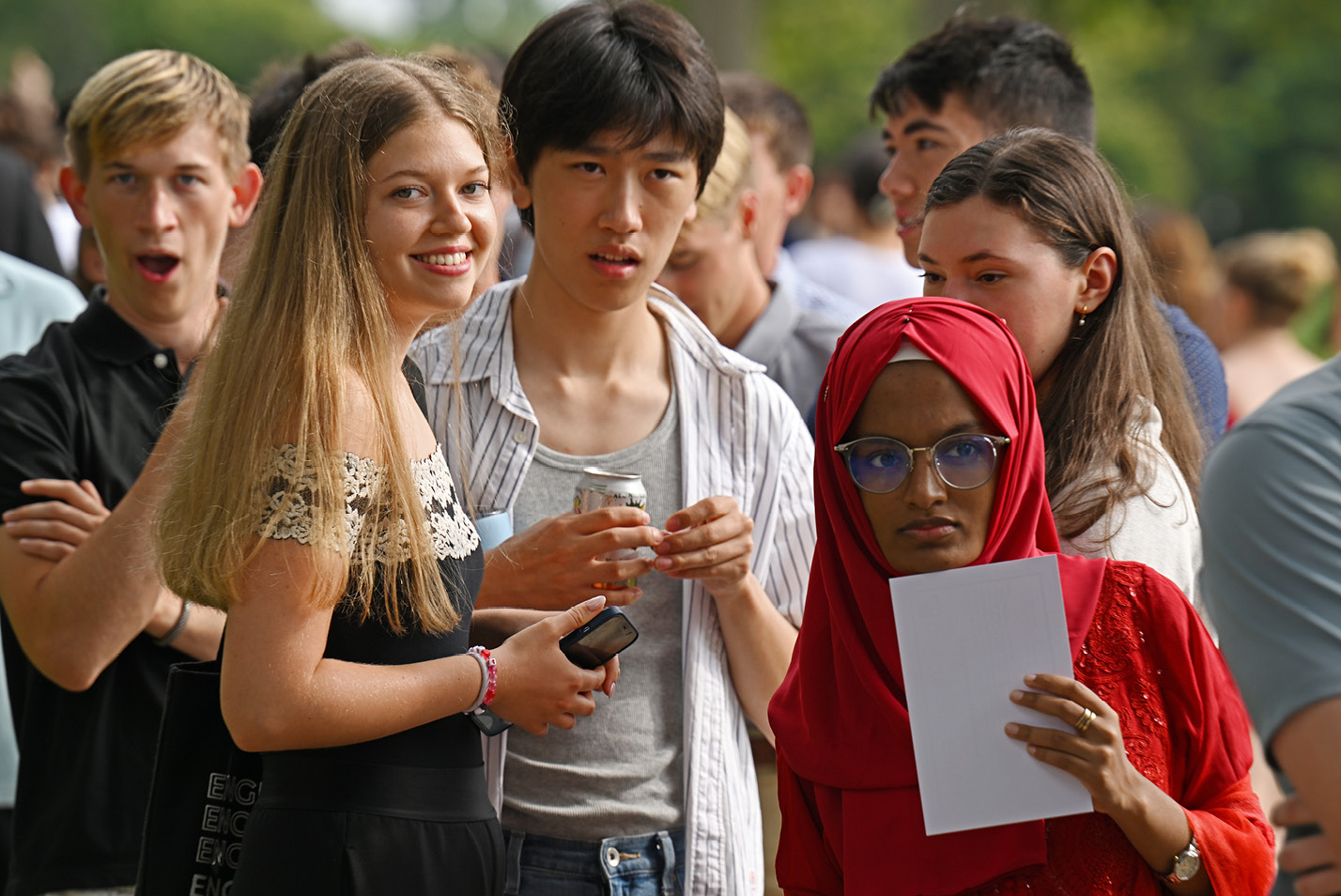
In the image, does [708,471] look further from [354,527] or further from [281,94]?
[281,94]

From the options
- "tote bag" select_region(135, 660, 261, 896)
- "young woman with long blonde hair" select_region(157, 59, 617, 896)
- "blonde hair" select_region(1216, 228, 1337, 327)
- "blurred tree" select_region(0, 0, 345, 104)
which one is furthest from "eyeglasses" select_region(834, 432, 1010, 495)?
"blurred tree" select_region(0, 0, 345, 104)

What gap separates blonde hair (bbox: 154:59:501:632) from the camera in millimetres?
2055

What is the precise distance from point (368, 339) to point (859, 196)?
7.02 m

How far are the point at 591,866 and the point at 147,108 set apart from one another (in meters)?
2.08

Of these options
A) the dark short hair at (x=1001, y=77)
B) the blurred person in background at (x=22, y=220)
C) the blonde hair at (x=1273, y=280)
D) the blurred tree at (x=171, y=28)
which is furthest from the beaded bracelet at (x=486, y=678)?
the blurred tree at (x=171, y=28)

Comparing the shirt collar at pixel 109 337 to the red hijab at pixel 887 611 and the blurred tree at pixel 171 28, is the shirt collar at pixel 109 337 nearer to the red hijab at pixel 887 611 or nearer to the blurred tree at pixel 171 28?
the red hijab at pixel 887 611

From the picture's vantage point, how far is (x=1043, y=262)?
7.92ft

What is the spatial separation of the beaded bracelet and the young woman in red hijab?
487mm

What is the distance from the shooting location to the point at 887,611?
6.74 feet

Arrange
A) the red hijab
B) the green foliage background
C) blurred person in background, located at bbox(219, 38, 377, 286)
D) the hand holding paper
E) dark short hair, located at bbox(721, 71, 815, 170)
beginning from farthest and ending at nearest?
the green foliage background
dark short hair, located at bbox(721, 71, 815, 170)
blurred person in background, located at bbox(219, 38, 377, 286)
the red hijab
the hand holding paper

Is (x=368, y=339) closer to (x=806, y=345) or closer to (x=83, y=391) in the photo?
(x=83, y=391)

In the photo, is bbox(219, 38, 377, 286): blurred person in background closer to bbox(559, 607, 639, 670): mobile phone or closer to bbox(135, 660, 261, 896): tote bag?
bbox(135, 660, 261, 896): tote bag

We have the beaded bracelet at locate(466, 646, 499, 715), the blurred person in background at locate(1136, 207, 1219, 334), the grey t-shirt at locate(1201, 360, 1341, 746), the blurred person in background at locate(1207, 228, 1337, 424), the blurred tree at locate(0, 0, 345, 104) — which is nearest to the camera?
the grey t-shirt at locate(1201, 360, 1341, 746)

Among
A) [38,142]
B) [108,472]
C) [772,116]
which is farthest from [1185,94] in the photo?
[108,472]
